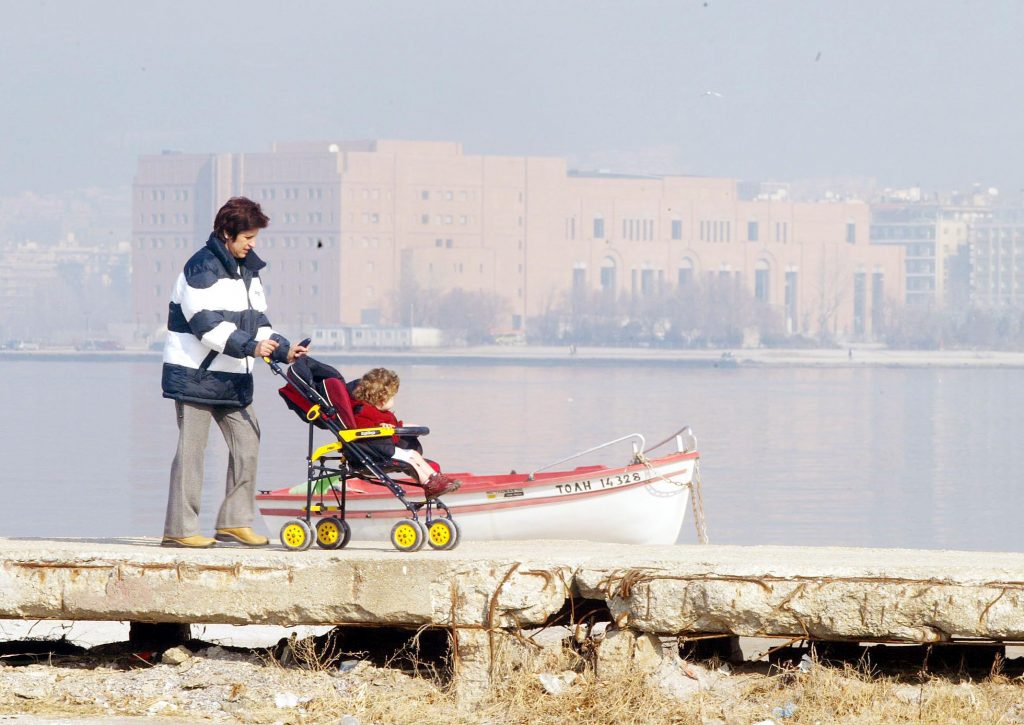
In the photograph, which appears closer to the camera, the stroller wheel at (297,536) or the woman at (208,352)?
the stroller wheel at (297,536)

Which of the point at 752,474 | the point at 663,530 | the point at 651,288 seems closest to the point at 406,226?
the point at 651,288

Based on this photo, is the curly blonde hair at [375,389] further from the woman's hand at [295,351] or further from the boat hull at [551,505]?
the boat hull at [551,505]

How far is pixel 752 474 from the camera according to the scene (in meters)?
37.6

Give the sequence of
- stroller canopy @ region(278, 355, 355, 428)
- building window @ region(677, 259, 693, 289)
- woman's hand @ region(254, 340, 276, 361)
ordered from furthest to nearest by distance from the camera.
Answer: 1. building window @ region(677, 259, 693, 289)
2. stroller canopy @ region(278, 355, 355, 428)
3. woman's hand @ region(254, 340, 276, 361)

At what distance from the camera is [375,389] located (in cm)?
774

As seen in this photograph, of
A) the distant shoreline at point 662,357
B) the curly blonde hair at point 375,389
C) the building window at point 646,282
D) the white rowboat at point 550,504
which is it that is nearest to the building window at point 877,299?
the distant shoreline at point 662,357

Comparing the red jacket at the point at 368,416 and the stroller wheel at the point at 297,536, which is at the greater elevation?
the red jacket at the point at 368,416

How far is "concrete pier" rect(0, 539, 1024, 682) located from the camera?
6266 millimetres

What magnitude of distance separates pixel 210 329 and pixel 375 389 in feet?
2.75

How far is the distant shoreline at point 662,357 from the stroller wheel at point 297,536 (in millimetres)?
137777

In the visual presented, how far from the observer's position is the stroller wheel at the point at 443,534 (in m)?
7.39

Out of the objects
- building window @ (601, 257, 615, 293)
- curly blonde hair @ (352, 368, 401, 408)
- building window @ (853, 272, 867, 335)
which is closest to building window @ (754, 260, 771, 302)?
building window @ (853, 272, 867, 335)

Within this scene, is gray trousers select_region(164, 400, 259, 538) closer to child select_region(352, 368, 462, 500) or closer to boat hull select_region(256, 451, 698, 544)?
child select_region(352, 368, 462, 500)

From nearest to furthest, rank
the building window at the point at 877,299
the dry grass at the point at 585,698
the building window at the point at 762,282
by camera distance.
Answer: the dry grass at the point at 585,698
the building window at the point at 877,299
the building window at the point at 762,282
